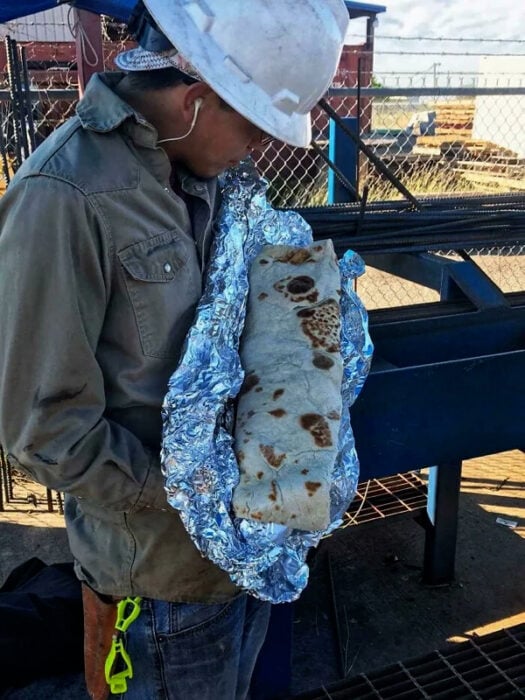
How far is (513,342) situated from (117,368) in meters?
1.48

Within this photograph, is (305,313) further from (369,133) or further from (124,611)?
(369,133)

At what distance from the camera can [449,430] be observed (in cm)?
194

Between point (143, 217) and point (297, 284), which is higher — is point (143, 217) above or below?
above

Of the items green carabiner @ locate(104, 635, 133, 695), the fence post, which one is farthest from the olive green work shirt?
the fence post

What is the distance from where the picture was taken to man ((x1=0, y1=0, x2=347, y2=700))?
1133mm

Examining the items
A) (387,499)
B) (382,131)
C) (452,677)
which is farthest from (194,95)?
(382,131)

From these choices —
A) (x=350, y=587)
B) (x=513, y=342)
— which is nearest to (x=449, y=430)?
(x=513, y=342)

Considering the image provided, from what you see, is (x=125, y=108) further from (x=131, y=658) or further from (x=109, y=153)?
(x=131, y=658)

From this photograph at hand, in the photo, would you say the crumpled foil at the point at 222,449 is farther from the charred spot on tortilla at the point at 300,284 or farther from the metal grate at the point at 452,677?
the metal grate at the point at 452,677

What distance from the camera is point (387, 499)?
131 inches

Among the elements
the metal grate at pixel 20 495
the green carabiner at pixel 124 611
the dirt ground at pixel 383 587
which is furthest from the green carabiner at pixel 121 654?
the metal grate at pixel 20 495

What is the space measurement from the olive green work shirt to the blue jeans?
5 cm

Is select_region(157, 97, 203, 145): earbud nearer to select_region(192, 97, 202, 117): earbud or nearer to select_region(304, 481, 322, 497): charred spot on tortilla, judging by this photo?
select_region(192, 97, 202, 117): earbud

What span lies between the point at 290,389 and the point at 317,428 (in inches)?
3.5
